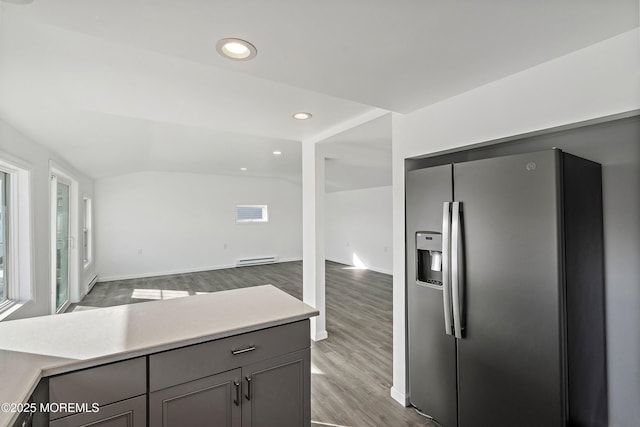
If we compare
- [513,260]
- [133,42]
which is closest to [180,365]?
[133,42]

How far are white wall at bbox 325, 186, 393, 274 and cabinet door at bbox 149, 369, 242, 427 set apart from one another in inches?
235

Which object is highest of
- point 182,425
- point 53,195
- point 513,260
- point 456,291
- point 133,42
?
point 133,42

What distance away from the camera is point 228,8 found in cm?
110

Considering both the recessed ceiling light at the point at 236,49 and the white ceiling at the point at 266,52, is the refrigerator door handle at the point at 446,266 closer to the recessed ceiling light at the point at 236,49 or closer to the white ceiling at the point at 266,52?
the white ceiling at the point at 266,52

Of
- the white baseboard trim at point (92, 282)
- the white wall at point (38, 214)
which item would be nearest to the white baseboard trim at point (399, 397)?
the white wall at point (38, 214)

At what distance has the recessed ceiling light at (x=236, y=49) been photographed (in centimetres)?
132

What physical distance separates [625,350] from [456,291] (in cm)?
87

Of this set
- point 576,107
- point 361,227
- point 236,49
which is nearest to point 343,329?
point 576,107

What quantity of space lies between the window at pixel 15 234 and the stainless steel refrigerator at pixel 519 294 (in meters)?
3.74

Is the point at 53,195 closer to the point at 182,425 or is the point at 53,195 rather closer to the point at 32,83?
the point at 32,83

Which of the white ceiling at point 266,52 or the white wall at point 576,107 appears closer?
the white ceiling at point 266,52

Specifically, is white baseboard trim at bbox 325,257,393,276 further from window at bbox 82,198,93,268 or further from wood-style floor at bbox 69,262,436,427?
window at bbox 82,198,93,268

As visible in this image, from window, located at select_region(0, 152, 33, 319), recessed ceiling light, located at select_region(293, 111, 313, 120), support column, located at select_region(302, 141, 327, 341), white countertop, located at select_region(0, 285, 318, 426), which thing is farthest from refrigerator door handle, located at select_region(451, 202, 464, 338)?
window, located at select_region(0, 152, 33, 319)

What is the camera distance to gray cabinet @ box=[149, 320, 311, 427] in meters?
1.28
